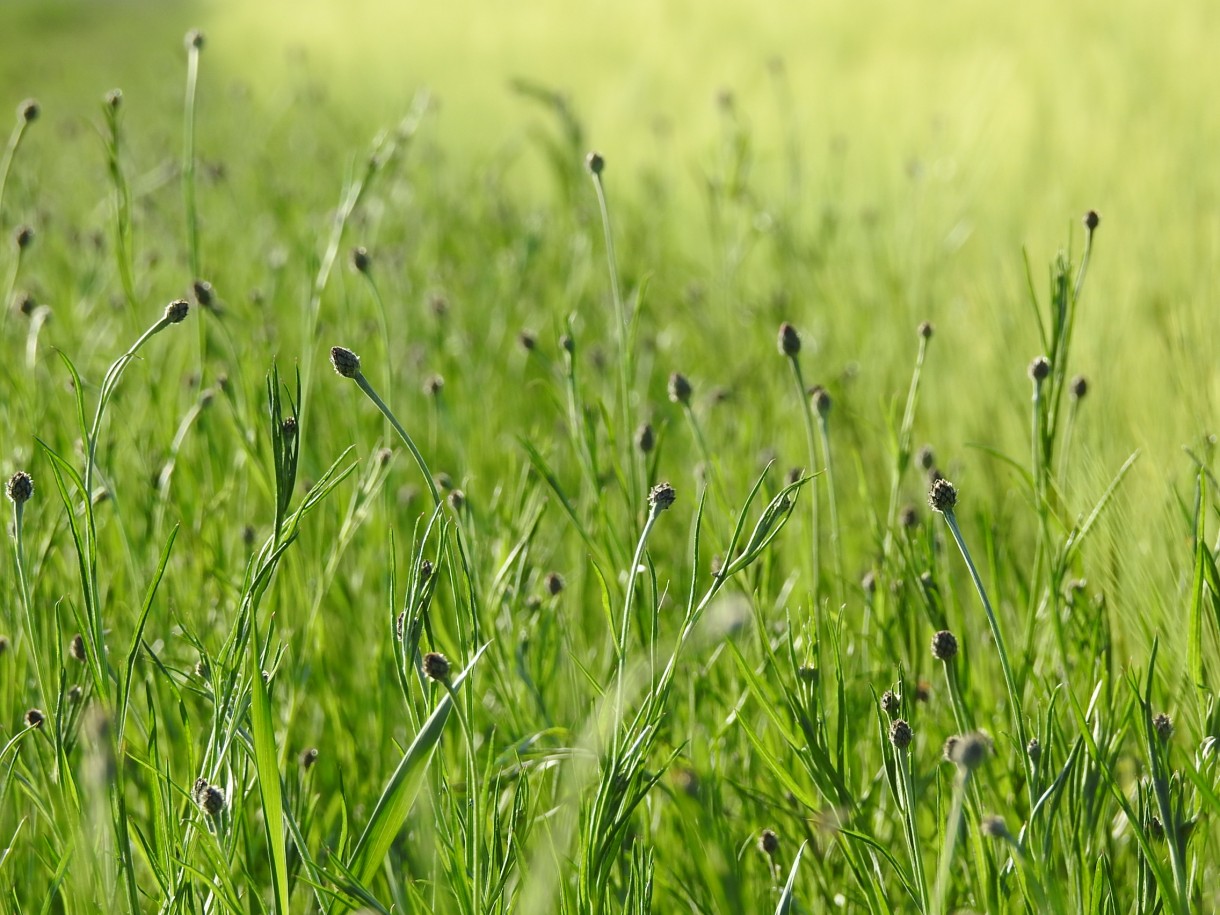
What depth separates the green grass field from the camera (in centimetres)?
59

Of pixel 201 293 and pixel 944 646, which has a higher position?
pixel 201 293

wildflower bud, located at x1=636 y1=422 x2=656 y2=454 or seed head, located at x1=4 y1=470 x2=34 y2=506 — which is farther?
wildflower bud, located at x1=636 y1=422 x2=656 y2=454

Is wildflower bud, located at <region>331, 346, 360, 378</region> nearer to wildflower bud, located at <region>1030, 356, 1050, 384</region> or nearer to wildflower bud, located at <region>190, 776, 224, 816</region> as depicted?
wildflower bud, located at <region>190, 776, 224, 816</region>

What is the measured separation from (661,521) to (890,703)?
606 mm

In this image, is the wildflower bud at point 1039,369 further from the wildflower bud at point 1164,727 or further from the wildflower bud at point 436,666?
the wildflower bud at point 436,666

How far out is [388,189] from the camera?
8.15 ft

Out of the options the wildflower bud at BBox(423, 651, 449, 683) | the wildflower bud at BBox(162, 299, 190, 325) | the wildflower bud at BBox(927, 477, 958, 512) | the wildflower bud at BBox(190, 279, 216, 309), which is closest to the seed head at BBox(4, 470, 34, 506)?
the wildflower bud at BBox(162, 299, 190, 325)

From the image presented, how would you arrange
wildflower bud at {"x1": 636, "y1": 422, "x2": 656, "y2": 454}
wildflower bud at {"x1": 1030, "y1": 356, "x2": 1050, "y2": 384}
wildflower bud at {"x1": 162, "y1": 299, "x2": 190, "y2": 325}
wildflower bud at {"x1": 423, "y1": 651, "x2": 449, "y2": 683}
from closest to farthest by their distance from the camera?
wildflower bud at {"x1": 423, "y1": 651, "x2": 449, "y2": 683} < wildflower bud at {"x1": 162, "y1": 299, "x2": 190, "y2": 325} < wildflower bud at {"x1": 1030, "y1": 356, "x2": 1050, "y2": 384} < wildflower bud at {"x1": 636, "y1": 422, "x2": 656, "y2": 454}

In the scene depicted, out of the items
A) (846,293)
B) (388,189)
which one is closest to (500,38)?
(388,189)

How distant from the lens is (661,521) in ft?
3.87

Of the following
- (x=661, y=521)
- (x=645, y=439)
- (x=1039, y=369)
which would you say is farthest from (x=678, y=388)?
(x=661, y=521)

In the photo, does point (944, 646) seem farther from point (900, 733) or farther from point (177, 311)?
point (177, 311)

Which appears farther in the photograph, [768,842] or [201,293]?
[201,293]

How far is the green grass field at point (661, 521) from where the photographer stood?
59cm
